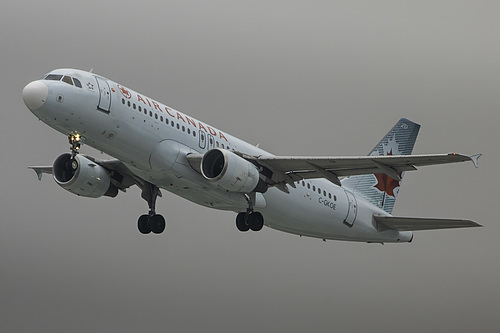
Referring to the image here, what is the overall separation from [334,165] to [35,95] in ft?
39.4

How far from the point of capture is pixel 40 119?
111ft

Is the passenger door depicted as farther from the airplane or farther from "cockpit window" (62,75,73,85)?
"cockpit window" (62,75,73,85)

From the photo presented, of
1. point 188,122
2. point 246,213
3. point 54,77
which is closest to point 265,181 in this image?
point 246,213

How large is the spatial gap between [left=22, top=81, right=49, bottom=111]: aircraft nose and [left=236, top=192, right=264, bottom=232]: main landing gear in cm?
994

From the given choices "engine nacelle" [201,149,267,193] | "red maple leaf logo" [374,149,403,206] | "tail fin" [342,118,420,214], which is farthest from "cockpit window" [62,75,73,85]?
"red maple leaf logo" [374,149,403,206]

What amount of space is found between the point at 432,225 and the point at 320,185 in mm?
5323

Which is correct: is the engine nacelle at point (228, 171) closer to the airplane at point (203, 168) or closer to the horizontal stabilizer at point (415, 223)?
the airplane at point (203, 168)

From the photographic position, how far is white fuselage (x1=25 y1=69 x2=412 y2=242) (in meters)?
34.2

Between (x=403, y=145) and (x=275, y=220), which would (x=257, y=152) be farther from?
(x=403, y=145)

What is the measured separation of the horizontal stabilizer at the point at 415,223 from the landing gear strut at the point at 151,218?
1028cm

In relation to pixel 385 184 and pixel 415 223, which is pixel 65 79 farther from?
pixel 385 184

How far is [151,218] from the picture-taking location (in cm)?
4228

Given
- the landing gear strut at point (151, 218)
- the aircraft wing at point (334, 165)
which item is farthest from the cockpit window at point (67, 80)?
the landing gear strut at point (151, 218)

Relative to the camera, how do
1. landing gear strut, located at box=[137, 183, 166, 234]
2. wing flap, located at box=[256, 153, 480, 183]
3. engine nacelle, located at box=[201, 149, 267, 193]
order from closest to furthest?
1. wing flap, located at box=[256, 153, 480, 183]
2. engine nacelle, located at box=[201, 149, 267, 193]
3. landing gear strut, located at box=[137, 183, 166, 234]
